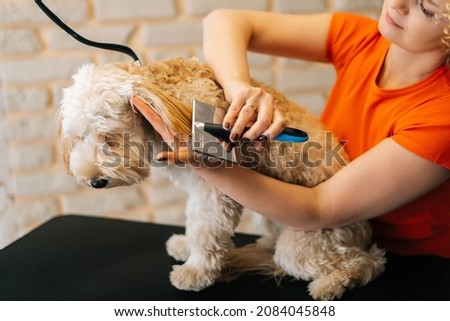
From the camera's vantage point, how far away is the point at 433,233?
3.25ft

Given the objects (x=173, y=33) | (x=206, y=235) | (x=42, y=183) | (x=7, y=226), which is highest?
(x=173, y=33)

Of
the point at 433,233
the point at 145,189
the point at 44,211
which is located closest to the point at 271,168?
the point at 433,233

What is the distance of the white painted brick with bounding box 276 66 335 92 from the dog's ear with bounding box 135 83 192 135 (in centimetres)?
79

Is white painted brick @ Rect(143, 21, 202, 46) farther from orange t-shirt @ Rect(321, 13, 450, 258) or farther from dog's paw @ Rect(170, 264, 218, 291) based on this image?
dog's paw @ Rect(170, 264, 218, 291)

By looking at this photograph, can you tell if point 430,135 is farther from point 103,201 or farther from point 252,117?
point 103,201

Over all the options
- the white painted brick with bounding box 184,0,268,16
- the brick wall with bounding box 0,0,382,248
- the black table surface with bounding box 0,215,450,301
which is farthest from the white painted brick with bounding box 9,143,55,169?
the white painted brick with bounding box 184,0,268,16

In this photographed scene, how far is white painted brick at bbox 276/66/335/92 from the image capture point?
5.00ft

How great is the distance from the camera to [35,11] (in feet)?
4.57

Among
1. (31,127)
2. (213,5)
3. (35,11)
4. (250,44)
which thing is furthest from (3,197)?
(250,44)

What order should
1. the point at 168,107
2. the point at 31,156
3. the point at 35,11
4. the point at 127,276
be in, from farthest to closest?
the point at 31,156 → the point at 35,11 → the point at 127,276 → the point at 168,107

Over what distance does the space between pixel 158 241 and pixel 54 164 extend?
1.78ft

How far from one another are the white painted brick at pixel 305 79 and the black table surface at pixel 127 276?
0.54 m

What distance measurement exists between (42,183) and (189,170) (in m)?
0.83

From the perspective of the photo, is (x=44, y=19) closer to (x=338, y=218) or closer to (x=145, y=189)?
(x=145, y=189)
